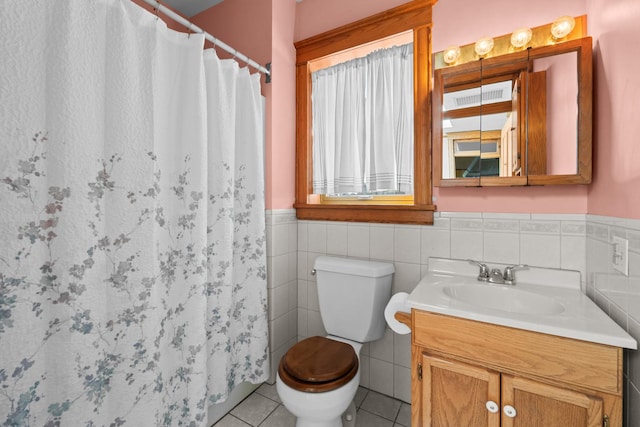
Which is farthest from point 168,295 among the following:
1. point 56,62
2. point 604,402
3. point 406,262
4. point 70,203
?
point 604,402

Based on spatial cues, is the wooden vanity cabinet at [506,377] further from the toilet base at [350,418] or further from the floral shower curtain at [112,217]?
the floral shower curtain at [112,217]

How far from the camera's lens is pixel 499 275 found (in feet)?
4.17

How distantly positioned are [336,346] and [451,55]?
1605 mm

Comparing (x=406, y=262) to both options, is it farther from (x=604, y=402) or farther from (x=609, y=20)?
(x=609, y=20)

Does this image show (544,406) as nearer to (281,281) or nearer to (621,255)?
(621,255)

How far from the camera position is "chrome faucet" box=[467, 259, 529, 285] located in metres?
1.26

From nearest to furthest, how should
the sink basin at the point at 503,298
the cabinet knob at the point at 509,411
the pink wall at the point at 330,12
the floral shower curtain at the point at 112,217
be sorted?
the floral shower curtain at the point at 112,217 < the cabinet knob at the point at 509,411 < the sink basin at the point at 503,298 < the pink wall at the point at 330,12

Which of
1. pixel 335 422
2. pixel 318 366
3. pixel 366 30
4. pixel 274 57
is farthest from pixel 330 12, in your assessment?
pixel 335 422

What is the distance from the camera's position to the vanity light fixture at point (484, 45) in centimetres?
133

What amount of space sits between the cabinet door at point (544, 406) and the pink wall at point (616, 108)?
568 mm

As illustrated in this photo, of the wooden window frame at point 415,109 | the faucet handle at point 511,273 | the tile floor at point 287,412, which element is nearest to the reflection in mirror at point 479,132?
the wooden window frame at point 415,109

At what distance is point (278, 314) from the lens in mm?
1762

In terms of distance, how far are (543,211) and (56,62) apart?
194 centimetres

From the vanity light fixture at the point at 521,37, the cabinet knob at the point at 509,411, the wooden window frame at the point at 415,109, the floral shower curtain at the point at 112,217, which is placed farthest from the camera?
the wooden window frame at the point at 415,109
